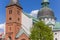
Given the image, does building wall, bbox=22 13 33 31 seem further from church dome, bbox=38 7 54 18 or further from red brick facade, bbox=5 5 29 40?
church dome, bbox=38 7 54 18

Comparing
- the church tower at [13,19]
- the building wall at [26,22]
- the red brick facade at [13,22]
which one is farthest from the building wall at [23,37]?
the building wall at [26,22]

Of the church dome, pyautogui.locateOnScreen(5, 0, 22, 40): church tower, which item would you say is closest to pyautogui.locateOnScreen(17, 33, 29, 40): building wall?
pyautogui.locateOnScreen(5, 0, 22, 40): church tower

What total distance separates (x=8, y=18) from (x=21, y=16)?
17.8 ft

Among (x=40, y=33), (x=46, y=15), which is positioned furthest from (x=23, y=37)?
(x=40, y=33)

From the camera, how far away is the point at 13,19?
7856cm

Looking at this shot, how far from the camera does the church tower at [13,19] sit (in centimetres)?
7750

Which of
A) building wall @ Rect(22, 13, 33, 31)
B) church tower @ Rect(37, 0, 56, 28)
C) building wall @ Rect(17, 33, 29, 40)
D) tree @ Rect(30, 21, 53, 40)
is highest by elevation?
church tower @ Rect(37, 0, 56, 28)

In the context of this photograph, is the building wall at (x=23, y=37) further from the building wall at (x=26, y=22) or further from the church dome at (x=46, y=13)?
the church dome at (x=46, y=13)

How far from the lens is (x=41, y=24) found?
51.6 metres

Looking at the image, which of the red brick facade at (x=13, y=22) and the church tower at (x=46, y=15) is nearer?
the red brick facade at (x=13, y=22)

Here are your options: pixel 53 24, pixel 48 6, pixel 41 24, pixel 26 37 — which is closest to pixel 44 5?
pixel 48 6

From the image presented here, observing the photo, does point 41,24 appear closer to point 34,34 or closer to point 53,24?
point 34,34

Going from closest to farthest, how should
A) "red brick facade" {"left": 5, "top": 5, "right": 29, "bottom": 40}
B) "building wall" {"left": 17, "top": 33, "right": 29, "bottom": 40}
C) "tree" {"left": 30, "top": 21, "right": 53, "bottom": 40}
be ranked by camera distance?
1. "tree" {"left": 30, "top": 21, "right": 53, "bottom": 40}
2. "building wall" {"left": 17, "top": 33, "right": 29, "bottom": 40}
3. "red brick facade" {"left": 5, "top": 5, "right": 29, "bottom": 40}

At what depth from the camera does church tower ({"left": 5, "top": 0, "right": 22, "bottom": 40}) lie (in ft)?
254
